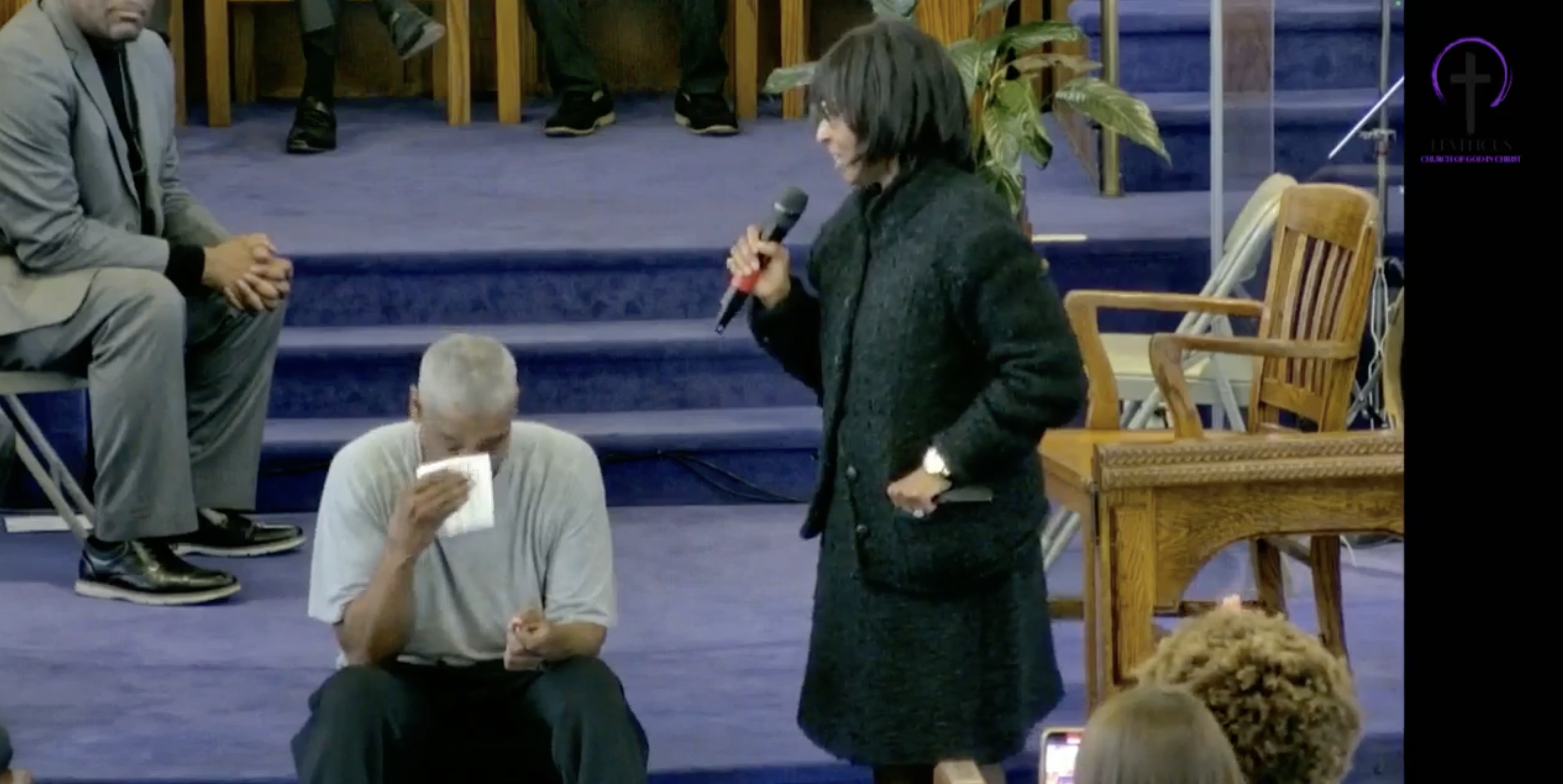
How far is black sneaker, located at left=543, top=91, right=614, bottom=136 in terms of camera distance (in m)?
6.85

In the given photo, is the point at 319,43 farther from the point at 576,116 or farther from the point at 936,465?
the point at 936,465

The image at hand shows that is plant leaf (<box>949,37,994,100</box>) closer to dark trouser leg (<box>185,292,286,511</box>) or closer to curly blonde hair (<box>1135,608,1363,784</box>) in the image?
dark trouser leg (<box>185,292,286,511</box>)

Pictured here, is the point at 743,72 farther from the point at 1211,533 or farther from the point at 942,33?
the point at 1211,533

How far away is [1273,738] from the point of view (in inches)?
85.7

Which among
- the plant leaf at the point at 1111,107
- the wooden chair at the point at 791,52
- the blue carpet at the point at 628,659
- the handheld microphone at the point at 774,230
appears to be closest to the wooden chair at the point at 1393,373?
the blue carpet at the point at 628,659

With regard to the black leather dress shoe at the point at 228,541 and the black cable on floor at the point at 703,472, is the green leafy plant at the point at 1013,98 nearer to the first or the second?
the black cable on floor at the point at 703,472

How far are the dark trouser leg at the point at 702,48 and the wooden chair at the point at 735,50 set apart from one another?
0.26 ft

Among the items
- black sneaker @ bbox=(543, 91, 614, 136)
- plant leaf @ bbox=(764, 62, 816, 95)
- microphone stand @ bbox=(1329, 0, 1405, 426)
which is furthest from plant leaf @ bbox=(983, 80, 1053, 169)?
black sneaker @ bbox=(543, 91, 614, 136)

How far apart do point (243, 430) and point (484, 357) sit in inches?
62.9

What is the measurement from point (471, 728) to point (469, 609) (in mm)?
156

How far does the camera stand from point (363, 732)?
322cm

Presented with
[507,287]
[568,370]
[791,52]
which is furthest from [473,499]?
[791,52]

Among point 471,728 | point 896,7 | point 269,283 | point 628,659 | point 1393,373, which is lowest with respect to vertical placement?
point 628,659

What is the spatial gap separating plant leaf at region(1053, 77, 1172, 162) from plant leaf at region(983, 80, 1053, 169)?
0.30ft
